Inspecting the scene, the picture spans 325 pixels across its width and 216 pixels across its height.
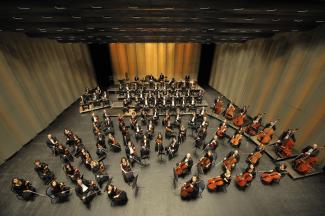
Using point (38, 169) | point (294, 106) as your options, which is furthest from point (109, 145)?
point (294, 106)

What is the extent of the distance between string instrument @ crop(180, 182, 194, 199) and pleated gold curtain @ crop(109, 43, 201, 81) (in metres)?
10.7

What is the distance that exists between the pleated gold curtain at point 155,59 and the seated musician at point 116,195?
10789mm

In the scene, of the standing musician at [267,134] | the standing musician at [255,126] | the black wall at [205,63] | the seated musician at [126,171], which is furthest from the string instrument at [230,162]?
the black wall at [205,63]

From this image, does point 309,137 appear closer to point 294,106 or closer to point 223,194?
point 294,106

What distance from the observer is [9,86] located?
23.1 ft

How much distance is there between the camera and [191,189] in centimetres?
546

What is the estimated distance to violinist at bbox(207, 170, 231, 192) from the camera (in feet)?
18.7

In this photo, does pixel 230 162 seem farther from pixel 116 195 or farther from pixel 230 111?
pixel 116 195

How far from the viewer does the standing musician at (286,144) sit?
23.0ft

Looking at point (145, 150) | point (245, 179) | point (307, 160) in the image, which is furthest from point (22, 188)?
point (307, 160)

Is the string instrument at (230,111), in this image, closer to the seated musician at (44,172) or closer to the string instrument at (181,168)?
the string instrument at (181,168)

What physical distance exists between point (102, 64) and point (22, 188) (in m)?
Answer: 10.1

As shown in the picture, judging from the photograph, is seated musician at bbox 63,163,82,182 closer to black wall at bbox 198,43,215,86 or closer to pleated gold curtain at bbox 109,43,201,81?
pleated gold curtain at bbox 109,43,201,81

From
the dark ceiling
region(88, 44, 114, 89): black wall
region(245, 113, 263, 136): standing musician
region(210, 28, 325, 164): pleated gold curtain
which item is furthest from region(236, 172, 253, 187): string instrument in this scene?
region(88, 44, 114, 89): black wall
